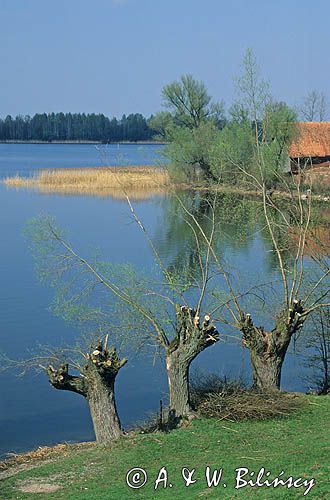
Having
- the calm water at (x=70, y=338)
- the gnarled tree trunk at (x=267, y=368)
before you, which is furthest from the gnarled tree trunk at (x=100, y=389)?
the gnarled tree trunk at (x=267, y=368)

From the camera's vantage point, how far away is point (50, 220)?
44.1 ft

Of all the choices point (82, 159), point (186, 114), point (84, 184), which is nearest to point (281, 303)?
point (84, 184)

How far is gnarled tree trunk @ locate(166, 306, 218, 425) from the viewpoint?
35.2 feet

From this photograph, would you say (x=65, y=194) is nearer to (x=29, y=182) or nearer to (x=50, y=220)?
(x=29, y=182)

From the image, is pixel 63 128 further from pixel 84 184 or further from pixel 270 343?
pixel 270 343

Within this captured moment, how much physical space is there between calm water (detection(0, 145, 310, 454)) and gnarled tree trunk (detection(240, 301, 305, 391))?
2062 millimetres

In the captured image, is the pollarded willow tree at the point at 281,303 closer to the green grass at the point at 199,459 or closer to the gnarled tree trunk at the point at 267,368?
the gnarled tree trunk at the point at 267,368

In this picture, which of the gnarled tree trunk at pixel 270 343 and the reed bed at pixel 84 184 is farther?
the reed bed at pixel 84 184

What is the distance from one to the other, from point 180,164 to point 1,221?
37.7ft

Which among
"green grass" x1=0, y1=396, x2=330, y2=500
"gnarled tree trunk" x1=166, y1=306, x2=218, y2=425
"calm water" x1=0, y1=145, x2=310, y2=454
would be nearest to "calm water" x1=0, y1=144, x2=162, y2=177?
"calm water" x1=0, y1=145, x2=310, y2=454

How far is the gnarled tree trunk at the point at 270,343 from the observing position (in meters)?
11.8

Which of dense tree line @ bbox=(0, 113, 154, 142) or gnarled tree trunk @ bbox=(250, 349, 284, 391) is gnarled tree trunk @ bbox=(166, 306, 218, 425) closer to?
gnarled tree trunk @ bbox=(250, 349, 284, 391)

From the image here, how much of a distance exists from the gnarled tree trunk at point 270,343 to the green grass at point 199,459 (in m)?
0.96

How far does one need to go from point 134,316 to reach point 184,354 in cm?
240
